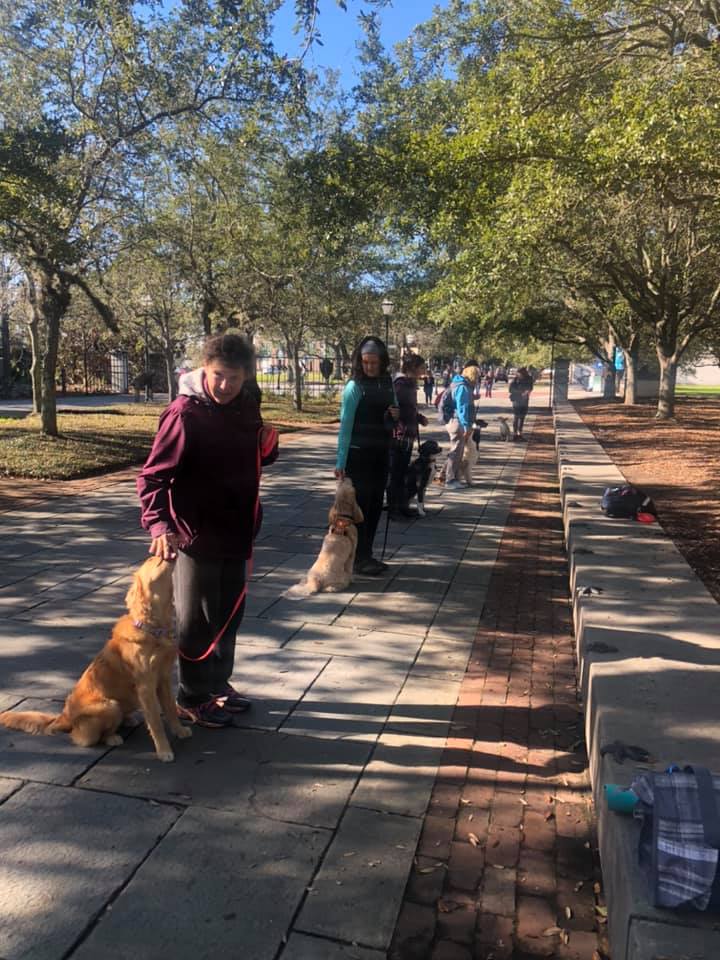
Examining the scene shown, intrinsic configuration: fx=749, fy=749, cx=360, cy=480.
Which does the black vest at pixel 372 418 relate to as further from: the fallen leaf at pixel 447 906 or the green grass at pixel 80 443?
the green grass at pixel 80 443

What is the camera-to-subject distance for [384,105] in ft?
36.2

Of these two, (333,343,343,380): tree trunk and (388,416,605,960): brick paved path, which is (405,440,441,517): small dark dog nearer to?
(388,416,605,960): brick paved path

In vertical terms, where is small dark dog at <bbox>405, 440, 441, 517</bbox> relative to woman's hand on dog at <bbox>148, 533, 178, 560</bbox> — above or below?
below

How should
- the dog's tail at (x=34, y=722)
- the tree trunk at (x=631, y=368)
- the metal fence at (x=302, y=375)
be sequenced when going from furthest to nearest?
the metal fence at (x=302, y=375)
the tree trunk at (x=631, y=368)
the dog's tail at (x=34, y=722)

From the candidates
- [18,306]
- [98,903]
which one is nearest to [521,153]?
[98,903]

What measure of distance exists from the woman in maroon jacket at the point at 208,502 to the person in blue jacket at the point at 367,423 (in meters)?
2.27

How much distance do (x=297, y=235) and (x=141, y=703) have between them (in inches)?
622

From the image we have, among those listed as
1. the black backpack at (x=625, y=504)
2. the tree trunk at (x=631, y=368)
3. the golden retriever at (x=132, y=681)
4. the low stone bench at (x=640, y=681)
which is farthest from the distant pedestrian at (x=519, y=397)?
the golden retriever at (x=132, y=681)

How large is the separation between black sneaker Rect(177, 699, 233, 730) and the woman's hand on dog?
940 mm

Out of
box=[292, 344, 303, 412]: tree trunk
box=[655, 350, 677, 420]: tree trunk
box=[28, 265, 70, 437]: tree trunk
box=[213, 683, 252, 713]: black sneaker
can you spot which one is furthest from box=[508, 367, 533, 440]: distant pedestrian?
box=[213, 683, 252, 713]: black sneaker

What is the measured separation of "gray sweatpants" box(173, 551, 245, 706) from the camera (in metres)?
3.43

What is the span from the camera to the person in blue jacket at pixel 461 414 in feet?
34.3

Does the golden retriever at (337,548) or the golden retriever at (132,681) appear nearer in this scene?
the golden retriever at (132,681)

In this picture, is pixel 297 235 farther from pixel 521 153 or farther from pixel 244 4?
pixel 521 153
